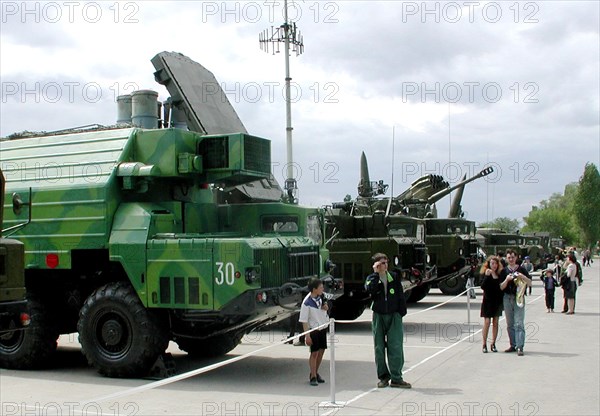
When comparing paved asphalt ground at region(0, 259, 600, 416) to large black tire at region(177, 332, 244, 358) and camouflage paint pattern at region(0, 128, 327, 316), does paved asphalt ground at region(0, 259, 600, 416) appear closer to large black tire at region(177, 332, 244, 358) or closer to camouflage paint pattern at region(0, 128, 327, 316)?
large black tire at region(177, 332, 244, 358)

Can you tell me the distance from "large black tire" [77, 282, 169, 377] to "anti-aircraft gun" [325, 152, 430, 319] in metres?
6.28

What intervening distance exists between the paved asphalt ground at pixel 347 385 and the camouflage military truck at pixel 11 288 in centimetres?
110

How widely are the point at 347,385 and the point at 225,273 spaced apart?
2.14 metres

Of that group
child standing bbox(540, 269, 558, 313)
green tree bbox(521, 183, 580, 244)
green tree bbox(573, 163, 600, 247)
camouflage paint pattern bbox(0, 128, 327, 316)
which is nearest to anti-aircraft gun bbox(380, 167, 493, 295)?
child standing bbox(540, 269, 558, 313)

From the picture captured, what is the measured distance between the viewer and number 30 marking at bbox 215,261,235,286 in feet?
32.9

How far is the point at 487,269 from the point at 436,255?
1017cm

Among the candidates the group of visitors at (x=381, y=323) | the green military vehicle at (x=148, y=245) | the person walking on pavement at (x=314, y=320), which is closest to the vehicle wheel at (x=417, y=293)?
the green military vehicle at (x=148, y=245)

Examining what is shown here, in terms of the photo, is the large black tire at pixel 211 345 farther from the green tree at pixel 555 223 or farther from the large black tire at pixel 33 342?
the green tree at pixel 555 223

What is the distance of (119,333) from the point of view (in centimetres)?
1071

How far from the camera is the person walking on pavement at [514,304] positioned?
12.7 metres

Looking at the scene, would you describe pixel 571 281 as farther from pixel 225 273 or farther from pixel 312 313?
pixel 225 273

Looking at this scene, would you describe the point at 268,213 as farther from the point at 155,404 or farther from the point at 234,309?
the point at 155,404

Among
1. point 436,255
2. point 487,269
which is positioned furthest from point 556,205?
point 487,269

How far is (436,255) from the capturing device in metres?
23.2
